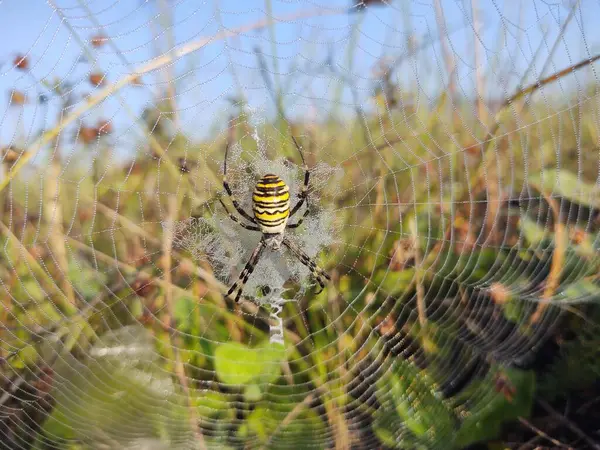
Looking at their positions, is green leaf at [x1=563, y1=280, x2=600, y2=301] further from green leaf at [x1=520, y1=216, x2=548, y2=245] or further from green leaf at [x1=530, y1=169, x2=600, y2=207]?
green leaf at [x1=530, y1=169, x2=600, y2=207]

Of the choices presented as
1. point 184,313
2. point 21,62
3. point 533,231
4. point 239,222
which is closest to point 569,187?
point 533,231

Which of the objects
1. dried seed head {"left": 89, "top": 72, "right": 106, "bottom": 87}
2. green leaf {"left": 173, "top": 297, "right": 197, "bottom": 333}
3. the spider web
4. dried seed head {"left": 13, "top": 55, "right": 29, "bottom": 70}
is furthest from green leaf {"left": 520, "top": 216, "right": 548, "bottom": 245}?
dried seed head {"left": 13, "top": 55, "right": 29, "bottom": 70}

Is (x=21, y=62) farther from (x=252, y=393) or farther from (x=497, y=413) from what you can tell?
(x=497, y=413)

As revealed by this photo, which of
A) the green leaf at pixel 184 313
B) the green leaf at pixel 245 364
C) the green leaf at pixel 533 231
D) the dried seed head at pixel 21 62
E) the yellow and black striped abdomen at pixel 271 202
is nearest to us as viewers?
the dried seed head at pixel 21 62

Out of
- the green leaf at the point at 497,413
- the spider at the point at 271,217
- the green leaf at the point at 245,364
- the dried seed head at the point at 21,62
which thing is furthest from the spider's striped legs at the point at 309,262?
the dried seed head at the point at 21,62

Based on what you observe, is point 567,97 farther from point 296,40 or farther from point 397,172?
point 296,40

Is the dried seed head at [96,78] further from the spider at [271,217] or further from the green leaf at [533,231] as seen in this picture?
the green leaf at [533,231]
